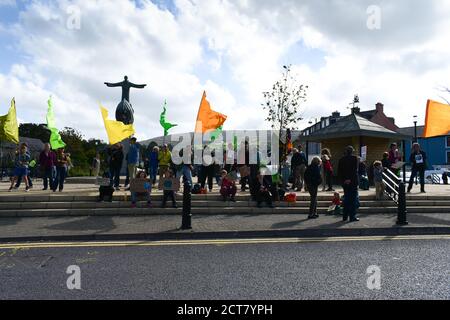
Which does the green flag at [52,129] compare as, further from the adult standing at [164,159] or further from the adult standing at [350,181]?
the adult standing at [350,181]

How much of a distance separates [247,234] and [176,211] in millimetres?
3284

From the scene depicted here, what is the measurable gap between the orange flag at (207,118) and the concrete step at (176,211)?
2.94 metres

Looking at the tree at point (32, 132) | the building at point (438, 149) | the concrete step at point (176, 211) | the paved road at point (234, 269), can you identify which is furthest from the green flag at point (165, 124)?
the tree at point (32, 132)

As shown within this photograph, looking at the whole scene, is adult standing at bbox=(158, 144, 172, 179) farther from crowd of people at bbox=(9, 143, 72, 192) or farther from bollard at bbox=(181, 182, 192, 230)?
bollard at bbox=(181, 182, 192, 230)

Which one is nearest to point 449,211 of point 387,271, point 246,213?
point 246,213

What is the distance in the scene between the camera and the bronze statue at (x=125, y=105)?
22234 millimetres

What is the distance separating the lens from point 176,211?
34.3 feet

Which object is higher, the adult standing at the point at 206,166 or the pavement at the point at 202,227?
the adult standing at the point at 206,166

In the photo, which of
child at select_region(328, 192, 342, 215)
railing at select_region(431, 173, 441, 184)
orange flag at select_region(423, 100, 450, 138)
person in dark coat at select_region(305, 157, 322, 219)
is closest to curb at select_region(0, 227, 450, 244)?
person in dark coat at select_region(305, 157, 322, 219)

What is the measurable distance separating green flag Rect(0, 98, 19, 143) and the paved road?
6.99 m

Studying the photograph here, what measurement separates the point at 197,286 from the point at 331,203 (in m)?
7.78

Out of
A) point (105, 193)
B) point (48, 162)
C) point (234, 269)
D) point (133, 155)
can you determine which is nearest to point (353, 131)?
point (133, 155)

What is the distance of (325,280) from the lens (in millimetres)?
4656
